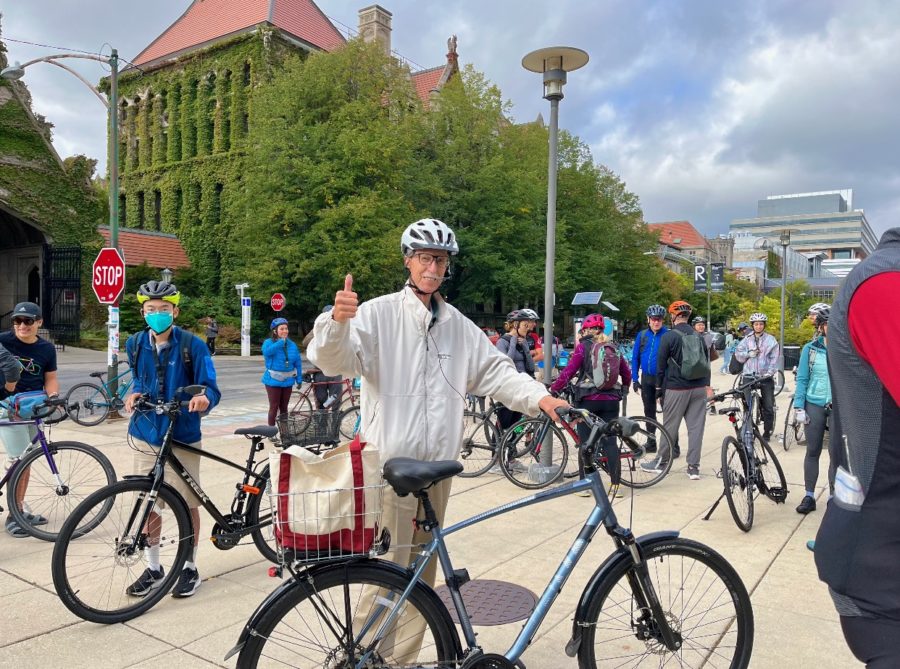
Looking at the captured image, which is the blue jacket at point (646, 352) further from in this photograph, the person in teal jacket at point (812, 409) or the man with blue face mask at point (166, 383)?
the man with blue face mask at point (166, 383)

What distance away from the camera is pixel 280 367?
952 centimetres

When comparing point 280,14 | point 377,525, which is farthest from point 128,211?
point 377,525

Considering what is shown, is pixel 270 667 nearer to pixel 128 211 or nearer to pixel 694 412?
pixel 694 412

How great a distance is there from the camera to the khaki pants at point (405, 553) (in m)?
2.45

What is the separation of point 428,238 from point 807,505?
512cm

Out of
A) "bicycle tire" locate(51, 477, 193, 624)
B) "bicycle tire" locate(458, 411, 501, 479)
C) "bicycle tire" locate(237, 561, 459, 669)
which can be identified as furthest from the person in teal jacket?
"bicycle tire" locate(51, 477, 193, 624)

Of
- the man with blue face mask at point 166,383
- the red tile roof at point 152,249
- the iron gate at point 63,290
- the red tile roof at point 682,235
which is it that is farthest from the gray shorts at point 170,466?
the red tile roof at point 682,235

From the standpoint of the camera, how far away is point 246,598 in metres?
4.15

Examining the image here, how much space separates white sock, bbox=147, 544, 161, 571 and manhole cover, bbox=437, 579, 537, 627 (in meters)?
1.70

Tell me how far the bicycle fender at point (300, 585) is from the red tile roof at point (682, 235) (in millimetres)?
130037

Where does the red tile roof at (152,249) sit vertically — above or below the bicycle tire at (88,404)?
above

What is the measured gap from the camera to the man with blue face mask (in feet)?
13.6

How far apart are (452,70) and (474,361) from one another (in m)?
48.5

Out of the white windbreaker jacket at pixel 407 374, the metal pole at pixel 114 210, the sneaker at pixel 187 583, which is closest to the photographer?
the white windbreaker jacket at pixel 407 374
